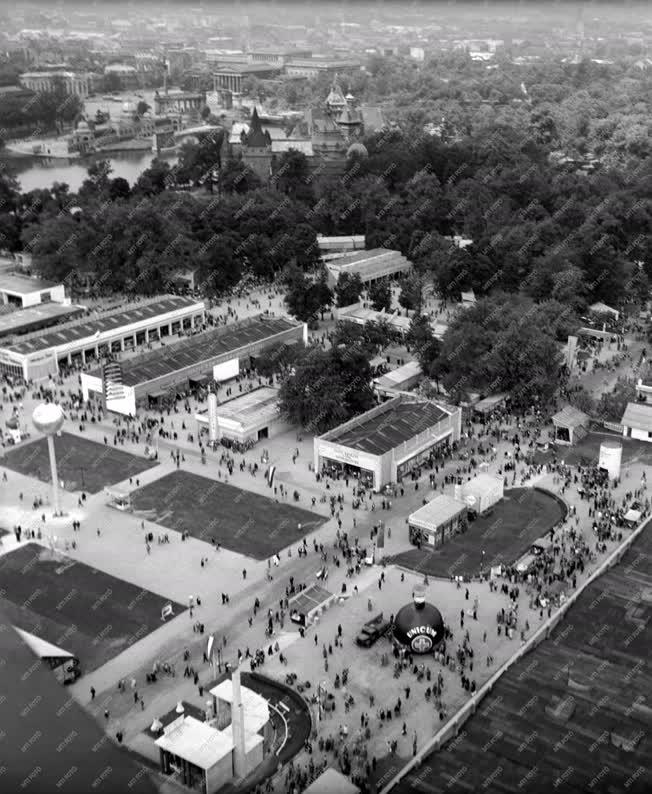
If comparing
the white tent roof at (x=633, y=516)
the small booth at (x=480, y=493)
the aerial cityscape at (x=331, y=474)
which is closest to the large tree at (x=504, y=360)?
the aerial cityscape at (x=331, y=474)

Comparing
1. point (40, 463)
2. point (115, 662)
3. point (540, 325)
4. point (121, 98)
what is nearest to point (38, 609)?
point (115, 662)

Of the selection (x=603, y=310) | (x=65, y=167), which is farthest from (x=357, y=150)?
(x=65, y=167)

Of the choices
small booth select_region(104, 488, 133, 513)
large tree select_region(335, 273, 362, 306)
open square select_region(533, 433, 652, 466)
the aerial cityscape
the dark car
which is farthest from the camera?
large tree select_region(335, 273, 362, 306)

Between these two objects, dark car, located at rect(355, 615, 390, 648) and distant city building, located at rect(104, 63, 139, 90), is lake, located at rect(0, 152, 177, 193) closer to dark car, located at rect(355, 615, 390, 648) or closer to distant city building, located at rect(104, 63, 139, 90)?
distant city building, located at rect(104, 63, 139, 90)

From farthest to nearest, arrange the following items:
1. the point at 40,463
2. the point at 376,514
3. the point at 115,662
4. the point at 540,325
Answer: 1. the point at 540,325
2. the point at 40,463
3. the point at 376,514
4. the point at 115,662

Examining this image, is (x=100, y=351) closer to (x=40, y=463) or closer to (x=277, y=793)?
(x=40, y=463)

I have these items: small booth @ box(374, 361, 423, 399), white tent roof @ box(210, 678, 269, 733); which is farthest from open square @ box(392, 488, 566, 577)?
small booth @ box(374, 361, 423, 399)
